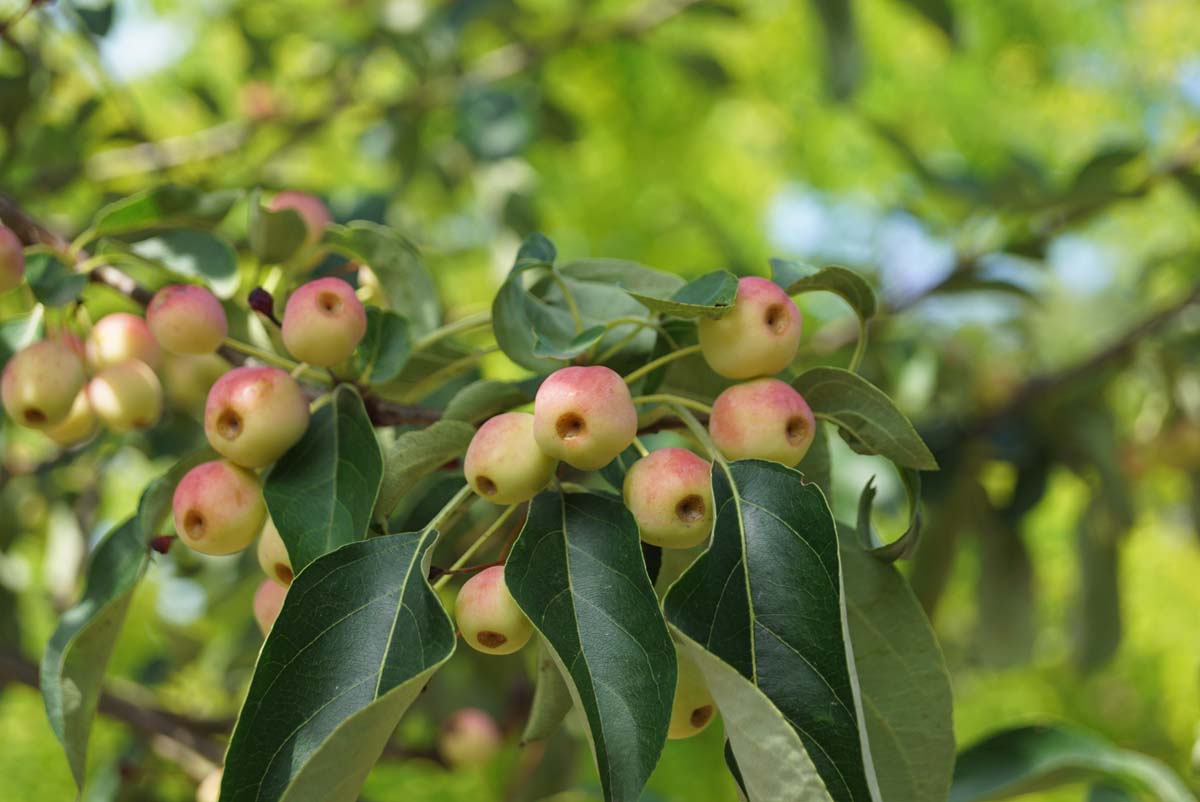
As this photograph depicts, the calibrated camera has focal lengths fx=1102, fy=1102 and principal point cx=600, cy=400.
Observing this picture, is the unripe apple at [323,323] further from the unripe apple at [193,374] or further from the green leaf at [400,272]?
the unripe apple at [193,374]

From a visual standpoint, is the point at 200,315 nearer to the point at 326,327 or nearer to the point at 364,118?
the point at 326,327

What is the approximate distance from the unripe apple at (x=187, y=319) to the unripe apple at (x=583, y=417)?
0.27 m

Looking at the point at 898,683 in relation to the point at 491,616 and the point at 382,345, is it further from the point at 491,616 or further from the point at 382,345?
the point at 382,345

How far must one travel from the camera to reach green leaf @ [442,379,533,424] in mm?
617

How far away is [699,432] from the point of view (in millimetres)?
597

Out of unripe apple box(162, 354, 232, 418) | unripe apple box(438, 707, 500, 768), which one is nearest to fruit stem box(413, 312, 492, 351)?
unripe apple box(162, 354, 232, 418)

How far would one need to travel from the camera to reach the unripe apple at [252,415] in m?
0.61

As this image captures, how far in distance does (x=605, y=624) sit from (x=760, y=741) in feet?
0.30

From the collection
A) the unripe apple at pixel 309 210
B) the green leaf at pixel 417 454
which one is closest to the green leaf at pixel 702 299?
the green leaf at pixel 417 454

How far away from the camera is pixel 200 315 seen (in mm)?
692

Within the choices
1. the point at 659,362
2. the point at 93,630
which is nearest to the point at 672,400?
the point at 659,362

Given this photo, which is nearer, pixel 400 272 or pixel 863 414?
pixel 863 414

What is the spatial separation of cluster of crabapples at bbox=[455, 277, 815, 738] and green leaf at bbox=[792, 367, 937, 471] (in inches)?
0.8

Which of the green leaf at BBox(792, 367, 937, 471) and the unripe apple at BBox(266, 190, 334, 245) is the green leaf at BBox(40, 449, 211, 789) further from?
the green leaf at BBox(792, 367, 937, 471)
